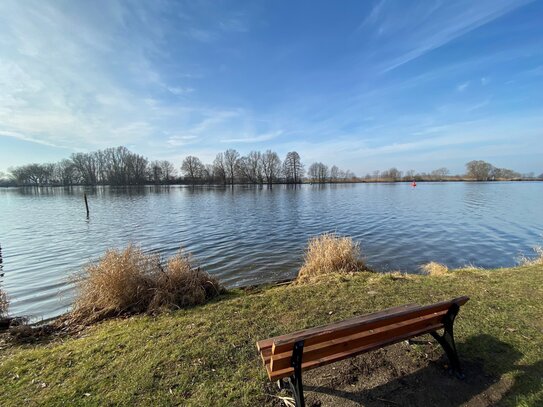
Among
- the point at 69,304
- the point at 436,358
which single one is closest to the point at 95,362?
the point at 436,358

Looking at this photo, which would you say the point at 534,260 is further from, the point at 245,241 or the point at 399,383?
the point at 245,241

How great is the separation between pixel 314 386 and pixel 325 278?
4.78 meters

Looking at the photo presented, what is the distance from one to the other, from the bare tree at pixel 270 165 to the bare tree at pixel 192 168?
24634 mm

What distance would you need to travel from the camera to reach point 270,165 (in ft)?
351

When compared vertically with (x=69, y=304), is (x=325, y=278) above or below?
above

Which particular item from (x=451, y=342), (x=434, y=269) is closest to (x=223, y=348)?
(x=451, y=342)

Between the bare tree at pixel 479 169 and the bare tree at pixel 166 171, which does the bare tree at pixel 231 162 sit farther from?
the bare tree at pixel 479 169

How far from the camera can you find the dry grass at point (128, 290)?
20.9 ft

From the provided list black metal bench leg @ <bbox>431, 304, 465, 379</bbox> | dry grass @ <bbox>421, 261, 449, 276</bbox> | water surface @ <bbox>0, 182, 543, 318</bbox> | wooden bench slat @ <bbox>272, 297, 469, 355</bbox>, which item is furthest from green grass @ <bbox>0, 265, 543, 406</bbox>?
water surface @ <bbox>0, 182, 543, 318</bbox>

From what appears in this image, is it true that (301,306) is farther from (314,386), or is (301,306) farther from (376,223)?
(376,223)

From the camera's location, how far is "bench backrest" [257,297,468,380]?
2770 millimetres

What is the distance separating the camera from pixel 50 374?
3.87 m

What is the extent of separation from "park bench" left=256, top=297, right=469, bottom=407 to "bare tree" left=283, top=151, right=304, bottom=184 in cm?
10573

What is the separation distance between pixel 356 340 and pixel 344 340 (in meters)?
0.17
